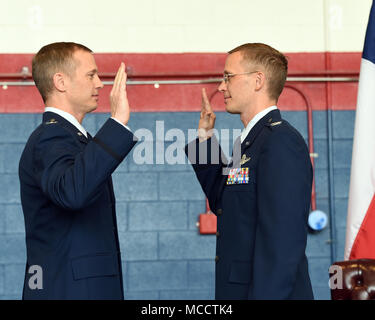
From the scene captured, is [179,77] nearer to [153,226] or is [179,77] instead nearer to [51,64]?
[153,226]

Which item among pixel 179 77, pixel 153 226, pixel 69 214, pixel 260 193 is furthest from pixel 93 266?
pixel 179 77

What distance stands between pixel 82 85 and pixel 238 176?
59 cm

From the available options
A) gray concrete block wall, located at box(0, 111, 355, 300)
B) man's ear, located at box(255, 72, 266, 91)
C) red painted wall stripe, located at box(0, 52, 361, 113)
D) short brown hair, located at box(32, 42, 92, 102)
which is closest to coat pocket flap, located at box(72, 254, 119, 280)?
short brown hair, located at box(32, 42, 92, 102)

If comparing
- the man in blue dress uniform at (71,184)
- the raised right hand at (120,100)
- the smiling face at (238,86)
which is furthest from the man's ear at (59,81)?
the smiling face at (238,86)

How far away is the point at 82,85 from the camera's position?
2195 millimetres

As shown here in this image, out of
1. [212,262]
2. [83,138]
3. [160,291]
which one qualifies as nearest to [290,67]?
[212,262]

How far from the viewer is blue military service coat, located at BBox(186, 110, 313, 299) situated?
194 cm

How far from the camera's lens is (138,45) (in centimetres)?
409

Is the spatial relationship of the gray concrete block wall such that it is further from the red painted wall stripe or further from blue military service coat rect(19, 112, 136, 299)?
blue military service coat rect(19, 112, 136, 299)

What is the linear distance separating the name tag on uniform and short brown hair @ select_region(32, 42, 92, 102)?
0.62 m

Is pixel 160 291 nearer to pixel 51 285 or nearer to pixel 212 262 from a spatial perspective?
pixel 212 262

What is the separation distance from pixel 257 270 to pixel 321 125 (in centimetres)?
235
